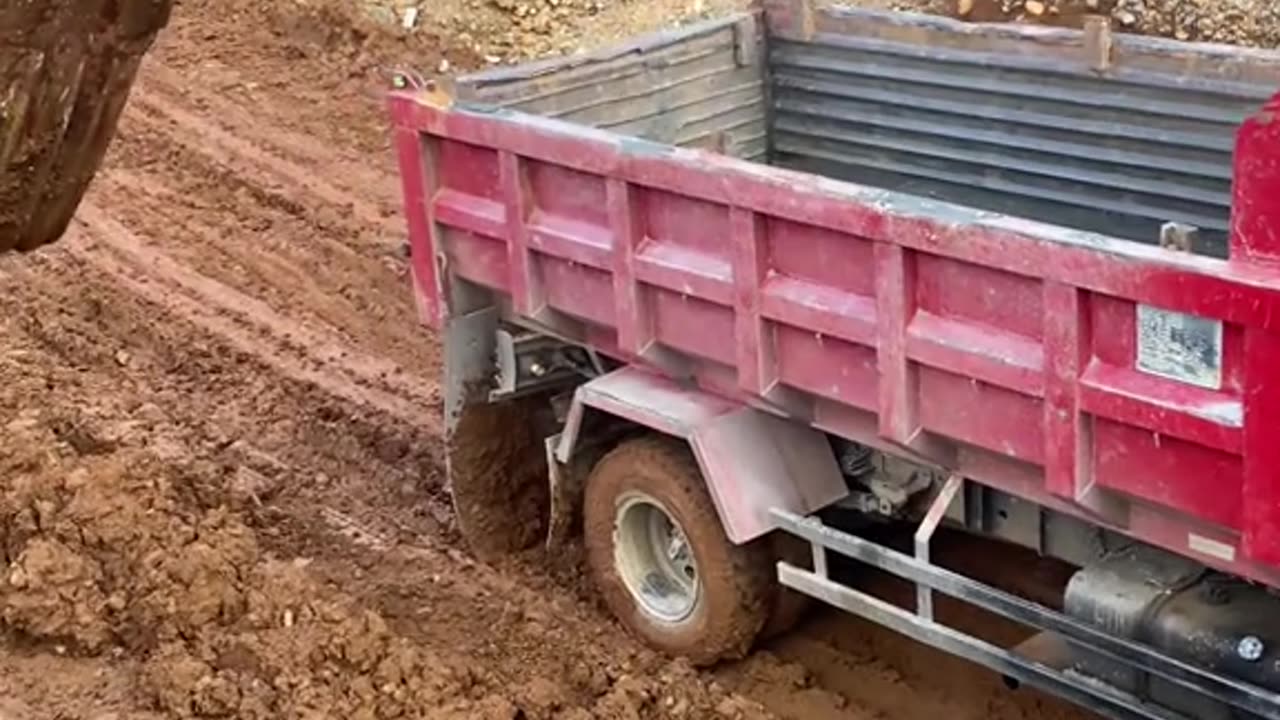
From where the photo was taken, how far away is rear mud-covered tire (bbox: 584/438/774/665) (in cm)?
578

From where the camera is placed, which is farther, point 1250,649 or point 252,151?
point 252,151

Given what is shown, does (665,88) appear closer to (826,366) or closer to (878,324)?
(826,366)

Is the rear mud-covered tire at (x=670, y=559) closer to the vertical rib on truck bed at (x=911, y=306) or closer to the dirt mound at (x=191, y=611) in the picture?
the vertical rib on truck bed at (x=911, y=306)

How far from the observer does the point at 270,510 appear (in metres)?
7.21

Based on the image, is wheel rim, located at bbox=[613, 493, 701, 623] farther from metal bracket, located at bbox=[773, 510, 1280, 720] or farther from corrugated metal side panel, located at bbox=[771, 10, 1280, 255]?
corrugated metal side panel, located at bbox=[771, 10, 1280, 255]

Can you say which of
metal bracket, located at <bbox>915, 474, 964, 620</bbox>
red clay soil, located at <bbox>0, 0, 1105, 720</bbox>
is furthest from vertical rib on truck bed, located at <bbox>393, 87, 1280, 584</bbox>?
A: red clay soil, located at <bbox>0, 0, 1105, 720</bbox>

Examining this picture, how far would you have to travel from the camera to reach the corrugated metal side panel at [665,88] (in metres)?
6.56

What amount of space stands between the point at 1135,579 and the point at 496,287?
2381mm

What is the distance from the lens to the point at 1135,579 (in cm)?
476

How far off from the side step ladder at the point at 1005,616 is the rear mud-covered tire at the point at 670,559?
193mm

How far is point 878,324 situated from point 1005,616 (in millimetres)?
811

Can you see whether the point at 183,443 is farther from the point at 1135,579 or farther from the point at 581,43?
the point at 581,43

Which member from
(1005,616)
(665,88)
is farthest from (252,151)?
(1005,616)

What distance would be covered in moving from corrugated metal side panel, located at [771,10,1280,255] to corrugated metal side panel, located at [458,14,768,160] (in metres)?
0.11
